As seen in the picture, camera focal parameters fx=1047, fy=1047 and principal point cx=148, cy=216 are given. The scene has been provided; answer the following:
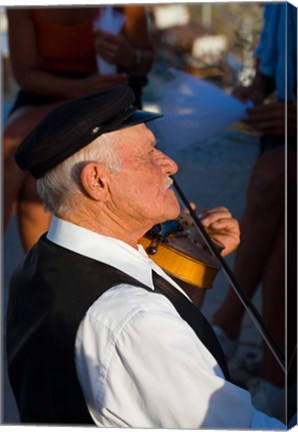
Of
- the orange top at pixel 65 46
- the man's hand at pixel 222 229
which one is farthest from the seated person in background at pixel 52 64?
the man's hand at pixel 222 229

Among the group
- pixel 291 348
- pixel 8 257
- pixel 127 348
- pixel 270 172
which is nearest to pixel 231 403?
pixel 127 348

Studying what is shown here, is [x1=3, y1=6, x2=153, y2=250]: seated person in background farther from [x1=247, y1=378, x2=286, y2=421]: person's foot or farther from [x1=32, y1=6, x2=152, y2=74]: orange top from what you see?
[x1=247, y1=378, x2=286, y2=421]: person's foot

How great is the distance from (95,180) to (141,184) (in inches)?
4.2

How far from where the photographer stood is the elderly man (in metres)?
1.75

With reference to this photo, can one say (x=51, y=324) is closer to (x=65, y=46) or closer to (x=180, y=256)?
(x=180, y=256)

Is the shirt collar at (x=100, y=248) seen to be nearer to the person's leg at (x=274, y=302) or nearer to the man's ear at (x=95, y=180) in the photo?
the man's ear at (x=95, y=180)

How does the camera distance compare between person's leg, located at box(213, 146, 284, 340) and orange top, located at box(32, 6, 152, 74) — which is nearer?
person's leg, located at box(213, 146, 284, 340)

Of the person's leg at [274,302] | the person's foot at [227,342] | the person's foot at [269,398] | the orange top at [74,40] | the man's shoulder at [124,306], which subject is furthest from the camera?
the orange top at [74,40]

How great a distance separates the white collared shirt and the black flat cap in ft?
0.89

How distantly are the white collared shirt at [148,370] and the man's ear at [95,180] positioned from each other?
192mm

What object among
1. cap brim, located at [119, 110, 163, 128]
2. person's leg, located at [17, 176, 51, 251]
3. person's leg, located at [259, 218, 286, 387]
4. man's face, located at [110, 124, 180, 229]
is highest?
cap brim, located at [119, 110, 163, 128]

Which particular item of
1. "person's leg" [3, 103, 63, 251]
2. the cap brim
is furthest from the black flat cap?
"person's leg" [3, 103, 63, 251]

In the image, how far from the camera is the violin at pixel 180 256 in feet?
7.13

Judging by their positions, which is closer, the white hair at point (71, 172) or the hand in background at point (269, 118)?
the white hair at point (71, 172)
